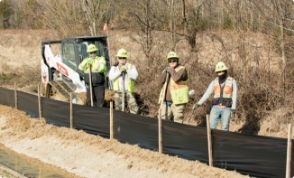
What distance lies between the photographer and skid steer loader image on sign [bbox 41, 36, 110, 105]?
1369 centimetres

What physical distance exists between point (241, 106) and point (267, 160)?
4421 mm

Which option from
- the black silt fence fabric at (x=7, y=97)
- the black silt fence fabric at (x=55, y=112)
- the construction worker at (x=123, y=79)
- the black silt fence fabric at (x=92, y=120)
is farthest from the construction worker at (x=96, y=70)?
the black silt fence fabric at (x=7, y=97)

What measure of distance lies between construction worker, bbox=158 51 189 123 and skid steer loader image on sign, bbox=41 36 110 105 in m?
4.05

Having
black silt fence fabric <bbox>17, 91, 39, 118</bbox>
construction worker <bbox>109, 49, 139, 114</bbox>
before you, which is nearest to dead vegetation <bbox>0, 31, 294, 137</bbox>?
construction worker <bbox>109, 49, 139, 114</bbox>

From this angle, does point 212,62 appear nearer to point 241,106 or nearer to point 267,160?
point 241,106

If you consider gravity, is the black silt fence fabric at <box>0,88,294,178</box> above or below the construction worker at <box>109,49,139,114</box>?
below

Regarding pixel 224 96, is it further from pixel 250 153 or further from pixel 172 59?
pixel 250 153

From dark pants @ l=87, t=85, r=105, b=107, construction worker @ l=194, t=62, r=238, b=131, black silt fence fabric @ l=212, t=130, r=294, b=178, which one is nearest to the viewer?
black silt fence fabric @ l=212, t=130, r=294, b=178

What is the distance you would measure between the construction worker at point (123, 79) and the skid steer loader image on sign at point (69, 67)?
2299 mm

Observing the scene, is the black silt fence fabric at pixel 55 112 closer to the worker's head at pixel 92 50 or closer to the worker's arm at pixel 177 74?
the worker's head at pixel 92 50

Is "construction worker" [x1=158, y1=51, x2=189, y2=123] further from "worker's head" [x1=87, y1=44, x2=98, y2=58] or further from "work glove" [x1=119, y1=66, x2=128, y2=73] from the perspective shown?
"worker's head" [x1=87, y1=44, x2=98, y2=58]

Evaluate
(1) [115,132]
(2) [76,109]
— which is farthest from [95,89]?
(1) [115,132]

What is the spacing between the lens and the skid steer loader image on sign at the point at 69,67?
539 inches

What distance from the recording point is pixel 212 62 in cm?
1252
